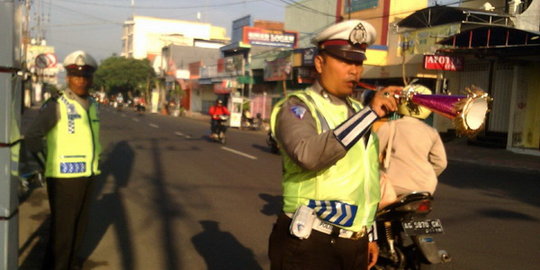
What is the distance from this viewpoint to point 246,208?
7.91 meters

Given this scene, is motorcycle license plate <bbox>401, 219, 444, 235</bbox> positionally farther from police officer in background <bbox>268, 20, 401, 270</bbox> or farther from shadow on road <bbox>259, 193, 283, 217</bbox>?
shadow on road <bbox>259, 193, 283, 217</bbox>

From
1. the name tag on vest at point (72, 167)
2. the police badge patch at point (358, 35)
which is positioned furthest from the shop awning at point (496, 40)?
the police badge patch at point (358, 35)

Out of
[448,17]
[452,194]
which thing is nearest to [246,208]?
[452,194]

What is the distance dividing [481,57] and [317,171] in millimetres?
17536

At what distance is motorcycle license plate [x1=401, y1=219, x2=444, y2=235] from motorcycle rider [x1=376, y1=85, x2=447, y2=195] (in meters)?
0.23

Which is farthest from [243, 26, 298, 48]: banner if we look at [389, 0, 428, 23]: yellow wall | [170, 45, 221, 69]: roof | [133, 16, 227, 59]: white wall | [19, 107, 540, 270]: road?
[133, 16, 227, 59]: white wall

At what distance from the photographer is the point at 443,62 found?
19469mm

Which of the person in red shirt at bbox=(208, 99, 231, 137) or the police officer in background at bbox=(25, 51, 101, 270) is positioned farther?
the person in red shirt at bbox=(208, 99, 231, 137)

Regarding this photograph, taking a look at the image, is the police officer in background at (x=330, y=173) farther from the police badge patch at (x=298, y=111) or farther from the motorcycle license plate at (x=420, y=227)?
the motorcycle license plate at (x=420, y=227)

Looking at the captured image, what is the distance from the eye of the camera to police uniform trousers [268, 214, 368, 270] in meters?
2.39

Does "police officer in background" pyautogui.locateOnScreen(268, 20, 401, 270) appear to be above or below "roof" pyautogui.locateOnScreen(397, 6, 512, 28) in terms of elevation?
below

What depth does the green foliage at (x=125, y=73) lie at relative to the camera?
73.7 meters

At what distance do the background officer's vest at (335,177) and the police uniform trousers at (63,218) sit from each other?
2.40 meters

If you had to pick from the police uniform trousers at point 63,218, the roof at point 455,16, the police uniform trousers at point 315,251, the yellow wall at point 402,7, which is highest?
the yellow wall at point 402,7
